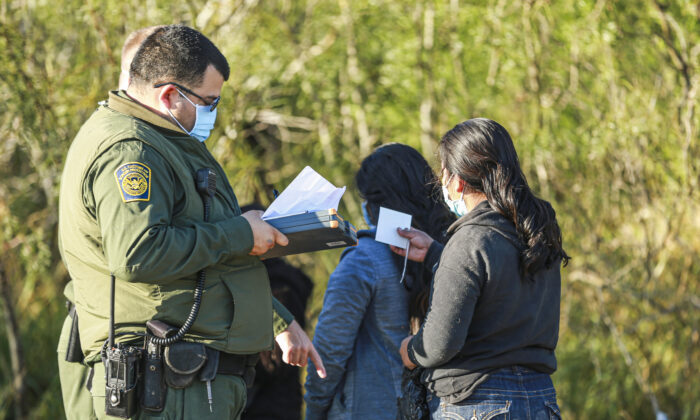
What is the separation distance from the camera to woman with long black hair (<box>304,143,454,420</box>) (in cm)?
279

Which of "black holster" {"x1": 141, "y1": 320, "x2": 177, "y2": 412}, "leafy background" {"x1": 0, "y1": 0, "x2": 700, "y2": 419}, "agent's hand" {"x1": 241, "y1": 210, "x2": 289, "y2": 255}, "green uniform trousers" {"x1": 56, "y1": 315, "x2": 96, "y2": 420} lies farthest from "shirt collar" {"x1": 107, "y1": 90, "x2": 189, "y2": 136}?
"leafy background" {"x1": 0, "y1": 0, "x2": 700, "y2": 419}

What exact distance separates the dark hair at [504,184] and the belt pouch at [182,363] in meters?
1.02

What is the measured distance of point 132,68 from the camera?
2449 mm

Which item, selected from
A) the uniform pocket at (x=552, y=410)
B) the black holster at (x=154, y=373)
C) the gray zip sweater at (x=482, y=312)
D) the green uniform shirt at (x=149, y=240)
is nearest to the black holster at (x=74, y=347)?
the green uniform shirt at (x=149, y=240)

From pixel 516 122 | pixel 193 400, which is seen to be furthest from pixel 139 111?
pixel 516 122

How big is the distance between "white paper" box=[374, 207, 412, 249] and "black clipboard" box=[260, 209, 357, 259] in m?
0.27

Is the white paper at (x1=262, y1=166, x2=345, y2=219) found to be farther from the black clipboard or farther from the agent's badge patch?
the agent's badge patch

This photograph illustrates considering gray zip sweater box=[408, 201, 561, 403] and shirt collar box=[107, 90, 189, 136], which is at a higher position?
shirt collar box=[107, 90, 189, 136]

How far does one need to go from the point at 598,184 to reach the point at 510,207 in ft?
12.3

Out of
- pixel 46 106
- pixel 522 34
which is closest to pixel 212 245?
pixel 46 106

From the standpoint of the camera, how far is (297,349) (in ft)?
8.75

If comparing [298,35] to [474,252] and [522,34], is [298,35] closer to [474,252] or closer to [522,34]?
[522,34]

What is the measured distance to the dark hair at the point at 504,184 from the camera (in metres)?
2.28

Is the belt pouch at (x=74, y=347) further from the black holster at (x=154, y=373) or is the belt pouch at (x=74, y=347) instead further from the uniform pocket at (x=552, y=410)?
the uniform pocket at (x=552, y=410)
